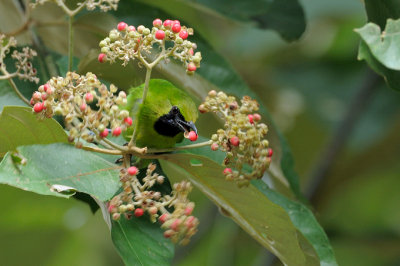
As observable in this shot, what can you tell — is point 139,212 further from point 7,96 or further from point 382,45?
point 382,45

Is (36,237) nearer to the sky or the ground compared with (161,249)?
nearer to the ground

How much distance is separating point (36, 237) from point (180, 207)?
2.81m

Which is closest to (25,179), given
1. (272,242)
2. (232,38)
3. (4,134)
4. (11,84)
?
(4,134)

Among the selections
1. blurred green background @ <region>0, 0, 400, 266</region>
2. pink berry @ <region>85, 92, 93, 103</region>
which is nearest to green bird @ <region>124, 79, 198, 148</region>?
pink berry @ <region>85, 92, 93, 103</region>

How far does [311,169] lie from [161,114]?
212 cm

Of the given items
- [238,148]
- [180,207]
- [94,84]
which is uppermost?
[94,84]

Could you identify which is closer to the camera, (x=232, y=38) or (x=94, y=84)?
(x=94, y=84)

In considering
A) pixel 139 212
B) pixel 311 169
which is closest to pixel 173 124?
pixel 139 212

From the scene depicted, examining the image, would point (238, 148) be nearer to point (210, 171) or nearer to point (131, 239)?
point (210, 171)

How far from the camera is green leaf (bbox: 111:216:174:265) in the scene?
5.56ft

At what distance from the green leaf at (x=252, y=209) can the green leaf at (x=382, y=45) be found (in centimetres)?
49

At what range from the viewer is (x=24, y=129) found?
169 centimetres

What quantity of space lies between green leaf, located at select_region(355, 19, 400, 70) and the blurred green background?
7.40 ft

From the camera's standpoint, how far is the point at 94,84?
164 cm
